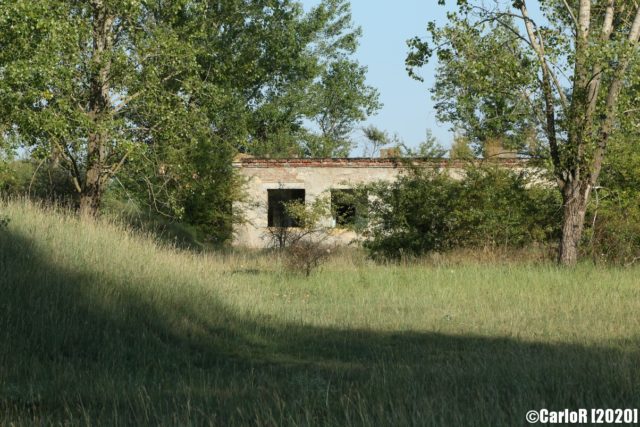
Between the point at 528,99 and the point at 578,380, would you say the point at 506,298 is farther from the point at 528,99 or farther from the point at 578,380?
the point at 578,380

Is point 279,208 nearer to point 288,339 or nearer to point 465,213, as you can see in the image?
point 465,213

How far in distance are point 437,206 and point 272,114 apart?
23036 millimetres

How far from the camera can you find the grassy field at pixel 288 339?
6621mm

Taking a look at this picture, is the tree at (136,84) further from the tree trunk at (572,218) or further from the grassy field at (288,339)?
the tree trunk at (572,218)

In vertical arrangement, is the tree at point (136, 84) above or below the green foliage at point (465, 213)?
above

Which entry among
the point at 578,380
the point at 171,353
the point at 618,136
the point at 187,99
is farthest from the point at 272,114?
the point at 578,380

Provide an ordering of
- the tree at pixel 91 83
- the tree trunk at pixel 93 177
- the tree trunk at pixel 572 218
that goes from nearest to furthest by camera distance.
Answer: the tree at pixel 91 83 < the tree trunk at pixel 572 218 < the tree trunk at pixel 93 177

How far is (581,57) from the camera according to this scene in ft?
61.6

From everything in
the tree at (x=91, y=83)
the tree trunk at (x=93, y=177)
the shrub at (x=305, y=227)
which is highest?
the tree at (x=91, y=83)

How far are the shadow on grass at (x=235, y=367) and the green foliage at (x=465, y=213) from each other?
39.4ft

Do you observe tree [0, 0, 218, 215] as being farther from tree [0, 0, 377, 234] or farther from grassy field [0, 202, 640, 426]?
grassy field [0, 202, 640, 426]

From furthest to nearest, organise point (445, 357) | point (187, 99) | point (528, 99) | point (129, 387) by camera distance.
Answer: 1. point (187, 99)
2. point (528, 99)
3. point (445, 357)
4. point (129, 387)

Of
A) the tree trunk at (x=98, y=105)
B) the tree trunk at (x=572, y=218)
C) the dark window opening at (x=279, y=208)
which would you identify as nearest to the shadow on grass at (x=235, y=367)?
the tree trunk at (x=98, y=105)

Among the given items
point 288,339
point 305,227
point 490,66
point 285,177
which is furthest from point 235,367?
point 285,177
